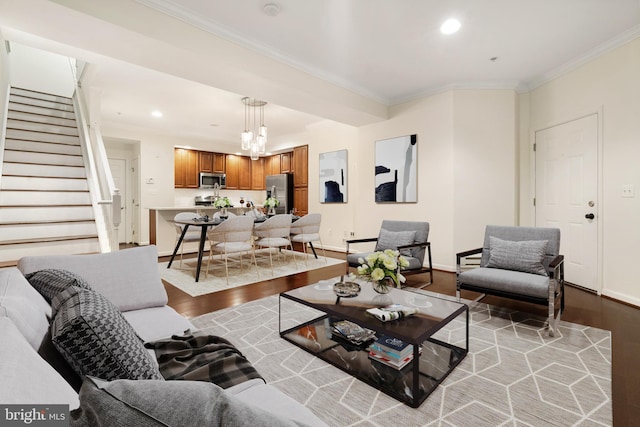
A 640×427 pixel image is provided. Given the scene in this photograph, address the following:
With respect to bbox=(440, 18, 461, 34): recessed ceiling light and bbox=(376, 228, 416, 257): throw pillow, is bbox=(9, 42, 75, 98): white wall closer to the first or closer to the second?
bbox=(376, 228, 416, 257): throw pillow

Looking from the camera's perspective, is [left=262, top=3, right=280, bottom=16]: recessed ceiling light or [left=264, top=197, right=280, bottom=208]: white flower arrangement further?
[left=264, top=197, right=280, bottom=208]: white flower arrangement

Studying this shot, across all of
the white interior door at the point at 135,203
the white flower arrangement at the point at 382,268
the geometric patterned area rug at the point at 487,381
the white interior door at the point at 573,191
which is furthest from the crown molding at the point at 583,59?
the white interior door at the point at 135,203

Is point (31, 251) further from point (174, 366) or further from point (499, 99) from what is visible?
point (499, 99)

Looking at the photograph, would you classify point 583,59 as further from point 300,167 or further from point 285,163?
point 285,163

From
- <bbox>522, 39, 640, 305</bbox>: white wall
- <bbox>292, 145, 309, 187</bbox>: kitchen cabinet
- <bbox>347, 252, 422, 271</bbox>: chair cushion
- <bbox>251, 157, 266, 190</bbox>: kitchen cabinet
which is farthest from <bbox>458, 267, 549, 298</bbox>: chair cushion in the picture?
<bbox>251, 157, 266, 190</bbox>: kitchen cabinet

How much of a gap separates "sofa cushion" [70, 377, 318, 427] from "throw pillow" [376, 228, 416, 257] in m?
3.40

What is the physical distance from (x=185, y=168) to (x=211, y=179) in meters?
0.67

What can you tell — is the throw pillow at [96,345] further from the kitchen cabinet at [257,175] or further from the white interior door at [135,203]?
the kitchen cabinet at [257,175]

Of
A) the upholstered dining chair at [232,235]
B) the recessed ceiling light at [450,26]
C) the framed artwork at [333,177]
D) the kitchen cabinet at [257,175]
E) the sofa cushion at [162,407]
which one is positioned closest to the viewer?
the sofa cushion at [162,407]

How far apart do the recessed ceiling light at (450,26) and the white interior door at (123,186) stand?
288 inches

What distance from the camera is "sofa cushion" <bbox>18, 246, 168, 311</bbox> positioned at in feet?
5.58

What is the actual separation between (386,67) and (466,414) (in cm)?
382

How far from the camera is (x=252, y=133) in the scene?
522cm

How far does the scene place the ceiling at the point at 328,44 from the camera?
269cm
